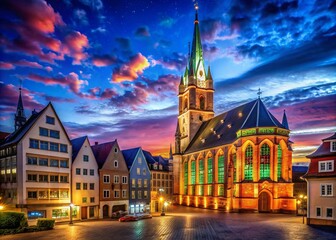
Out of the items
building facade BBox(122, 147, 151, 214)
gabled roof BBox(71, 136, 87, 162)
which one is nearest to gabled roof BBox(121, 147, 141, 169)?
building facade BBox(122, 147, 151, 214)

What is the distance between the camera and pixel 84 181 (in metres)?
48.7

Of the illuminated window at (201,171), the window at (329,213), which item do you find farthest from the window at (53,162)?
the illuminated window at (201,171)

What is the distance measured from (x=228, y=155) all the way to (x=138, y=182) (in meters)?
21.1

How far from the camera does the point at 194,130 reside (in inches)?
3558

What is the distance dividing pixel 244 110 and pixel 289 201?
23.0m

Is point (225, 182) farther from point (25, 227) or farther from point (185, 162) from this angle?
point (25, 227)

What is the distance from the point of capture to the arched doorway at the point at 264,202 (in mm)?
56531

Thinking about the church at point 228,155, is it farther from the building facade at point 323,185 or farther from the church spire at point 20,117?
the church spire at point 20,117

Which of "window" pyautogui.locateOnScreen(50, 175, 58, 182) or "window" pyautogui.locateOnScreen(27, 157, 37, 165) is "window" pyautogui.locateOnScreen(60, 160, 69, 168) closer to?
"window" pyautogui.locateOnScreen(50, 175, 58, 182)

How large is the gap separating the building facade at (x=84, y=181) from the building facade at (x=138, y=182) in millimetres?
8638

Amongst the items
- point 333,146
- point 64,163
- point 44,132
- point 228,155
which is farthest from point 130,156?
point 333,146

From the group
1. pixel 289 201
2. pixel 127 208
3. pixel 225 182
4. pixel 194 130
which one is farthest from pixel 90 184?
pixel 194 130

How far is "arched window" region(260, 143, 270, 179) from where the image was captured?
58.4 meters

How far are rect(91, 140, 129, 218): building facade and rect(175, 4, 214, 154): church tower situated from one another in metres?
36.8
